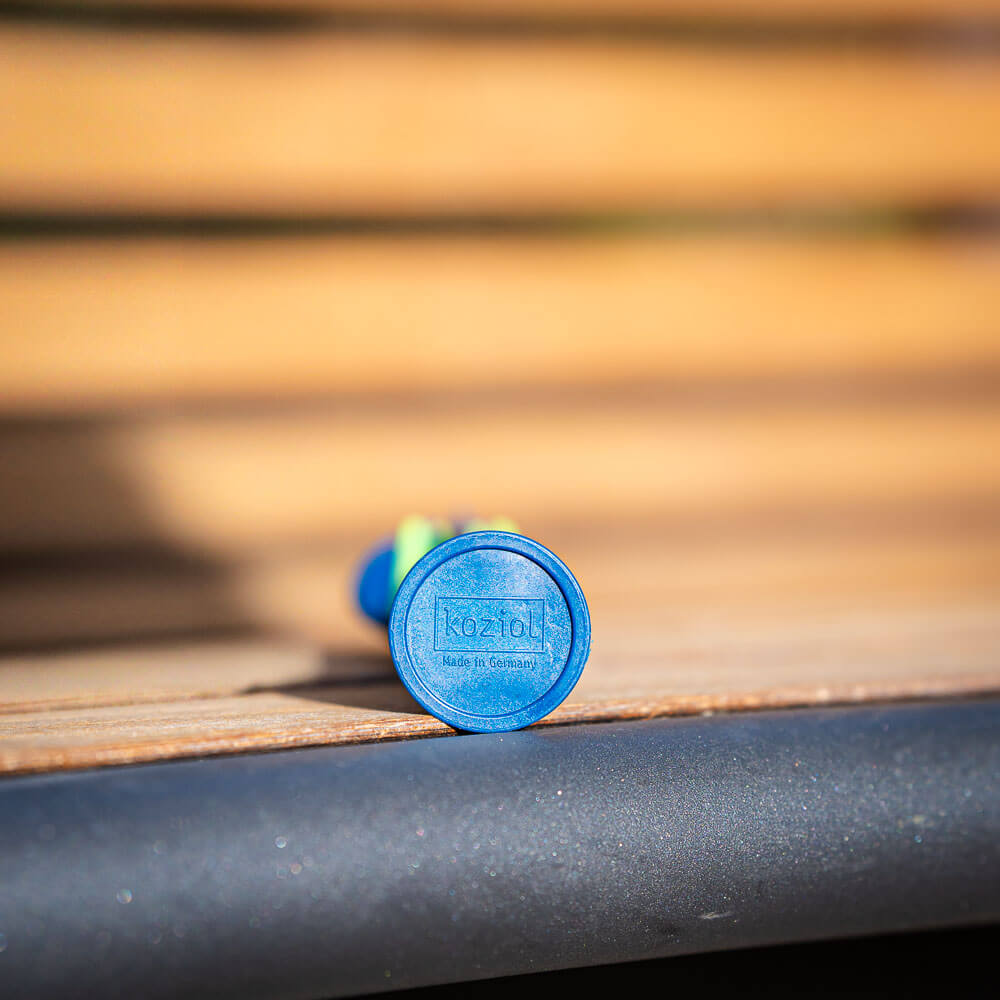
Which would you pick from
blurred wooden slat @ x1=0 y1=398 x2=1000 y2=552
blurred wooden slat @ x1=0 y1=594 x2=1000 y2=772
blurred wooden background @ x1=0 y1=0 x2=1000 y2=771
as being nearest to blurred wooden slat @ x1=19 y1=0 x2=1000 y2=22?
blurred wooden background @ x1=0 y1=0 x2=1000 y2=771

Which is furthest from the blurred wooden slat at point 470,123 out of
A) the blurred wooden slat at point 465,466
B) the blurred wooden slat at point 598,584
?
the blurred wooden slat at point 598,584

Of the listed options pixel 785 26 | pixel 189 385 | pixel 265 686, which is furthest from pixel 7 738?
pixel 785 26

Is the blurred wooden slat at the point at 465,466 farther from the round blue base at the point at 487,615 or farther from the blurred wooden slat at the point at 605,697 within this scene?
the round blue base at the point at 487,615

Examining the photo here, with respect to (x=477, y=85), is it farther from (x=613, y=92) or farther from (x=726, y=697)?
(x=726, y=697)

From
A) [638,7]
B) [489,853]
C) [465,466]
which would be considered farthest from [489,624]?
[638,7]

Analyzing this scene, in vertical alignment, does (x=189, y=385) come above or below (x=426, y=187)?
below
